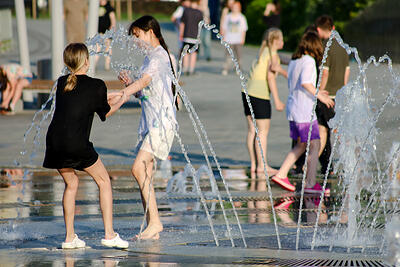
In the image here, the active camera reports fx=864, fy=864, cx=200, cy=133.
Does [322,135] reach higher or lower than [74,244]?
lower

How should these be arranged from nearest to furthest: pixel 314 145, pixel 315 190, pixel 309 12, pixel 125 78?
1. pixel 125 78
2. pixel 315 190
3. pixel 314 145
4. pixel 309 12

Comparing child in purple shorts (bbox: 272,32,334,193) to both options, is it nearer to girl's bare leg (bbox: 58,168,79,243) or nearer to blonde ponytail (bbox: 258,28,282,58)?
blonde ponytail (bbox: 258,28,282,58)

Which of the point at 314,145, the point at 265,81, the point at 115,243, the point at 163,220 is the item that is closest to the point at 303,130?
the point at 314,145

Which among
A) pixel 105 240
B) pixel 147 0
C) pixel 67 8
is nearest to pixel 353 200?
pixel 105 240

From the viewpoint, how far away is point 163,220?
7.59 metres

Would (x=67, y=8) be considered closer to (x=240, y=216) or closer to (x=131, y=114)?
(x=131, y=114)

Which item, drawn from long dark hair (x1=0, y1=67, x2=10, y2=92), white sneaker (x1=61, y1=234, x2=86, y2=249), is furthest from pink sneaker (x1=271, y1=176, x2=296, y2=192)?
long dark hair (x1=0, y1=67, x2=10, y2=92)

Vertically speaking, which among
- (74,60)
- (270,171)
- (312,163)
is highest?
(74,60)

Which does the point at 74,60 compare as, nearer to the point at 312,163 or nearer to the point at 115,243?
the point at 115,243

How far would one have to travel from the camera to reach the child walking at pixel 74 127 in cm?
605

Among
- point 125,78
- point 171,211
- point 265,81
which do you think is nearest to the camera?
point 125,78

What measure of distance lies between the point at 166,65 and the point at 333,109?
3552 mm

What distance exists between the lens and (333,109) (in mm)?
9797

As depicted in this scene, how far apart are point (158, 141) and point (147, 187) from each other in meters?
0.37
